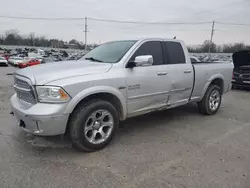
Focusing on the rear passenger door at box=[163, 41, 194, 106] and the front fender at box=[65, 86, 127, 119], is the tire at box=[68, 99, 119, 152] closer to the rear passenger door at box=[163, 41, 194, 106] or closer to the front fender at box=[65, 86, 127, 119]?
the front fender at box=[65, 86, 127, 119]

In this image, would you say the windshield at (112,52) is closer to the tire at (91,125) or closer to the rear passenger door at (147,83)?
the rear passenger door at (147,83)

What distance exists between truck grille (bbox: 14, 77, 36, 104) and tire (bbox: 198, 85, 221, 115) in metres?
4.07

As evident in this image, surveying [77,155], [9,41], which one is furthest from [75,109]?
[9,41]

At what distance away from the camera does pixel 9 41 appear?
90750mm

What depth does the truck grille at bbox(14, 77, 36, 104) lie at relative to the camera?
3.16 metres

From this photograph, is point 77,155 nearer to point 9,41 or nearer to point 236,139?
point 236,139

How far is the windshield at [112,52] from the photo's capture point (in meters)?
4.00

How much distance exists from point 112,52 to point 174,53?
1.39m

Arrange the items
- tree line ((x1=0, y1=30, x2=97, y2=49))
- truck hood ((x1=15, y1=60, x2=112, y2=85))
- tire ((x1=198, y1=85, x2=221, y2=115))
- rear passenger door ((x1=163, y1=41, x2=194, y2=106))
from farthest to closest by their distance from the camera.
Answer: tree line ((x1=0, y1=30, x2=97, y2=49)) → tire ((x1=198, y1=85, x2=221, y2=115)) → rear passenger door ((x1=163, y1=41, x2=194, y2=106)) → truck hood ((x1=15, y1=60, x2=112, y2=85))

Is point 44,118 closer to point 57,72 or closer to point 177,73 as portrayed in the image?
point 57,72

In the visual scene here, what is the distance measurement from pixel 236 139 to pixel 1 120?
490 cm

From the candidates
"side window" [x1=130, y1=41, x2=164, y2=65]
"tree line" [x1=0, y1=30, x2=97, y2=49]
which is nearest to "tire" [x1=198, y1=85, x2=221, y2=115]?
"side window" [x1=130, y1=41, x2=164, y2=65]

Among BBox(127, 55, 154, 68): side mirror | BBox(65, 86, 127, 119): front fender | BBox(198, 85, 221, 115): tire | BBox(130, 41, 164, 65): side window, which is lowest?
BBox(198, 85, 221, 115): tire

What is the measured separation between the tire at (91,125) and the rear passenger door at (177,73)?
1.48 m
